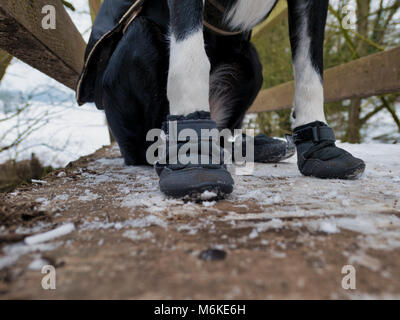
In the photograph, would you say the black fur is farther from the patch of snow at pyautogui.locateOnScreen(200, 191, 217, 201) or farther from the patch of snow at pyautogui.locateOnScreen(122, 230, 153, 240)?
the patch of snow at pyautogui.locateOnScreen(122, 230, 153, 240)

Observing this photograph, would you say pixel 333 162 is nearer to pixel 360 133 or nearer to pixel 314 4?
pixel 314 4

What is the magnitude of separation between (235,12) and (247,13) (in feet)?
0.16

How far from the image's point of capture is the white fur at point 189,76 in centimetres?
74

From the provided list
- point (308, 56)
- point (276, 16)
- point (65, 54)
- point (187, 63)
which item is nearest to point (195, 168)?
point (187, 63)

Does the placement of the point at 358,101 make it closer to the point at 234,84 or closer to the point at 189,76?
the point at 234,84

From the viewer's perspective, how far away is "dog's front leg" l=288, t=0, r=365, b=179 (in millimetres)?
942

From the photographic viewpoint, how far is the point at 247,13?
110 centimetres

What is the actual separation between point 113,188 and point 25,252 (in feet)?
1.37

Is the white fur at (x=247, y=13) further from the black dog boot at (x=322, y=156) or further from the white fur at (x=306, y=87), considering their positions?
the black dog boot at (x=322, y=156)

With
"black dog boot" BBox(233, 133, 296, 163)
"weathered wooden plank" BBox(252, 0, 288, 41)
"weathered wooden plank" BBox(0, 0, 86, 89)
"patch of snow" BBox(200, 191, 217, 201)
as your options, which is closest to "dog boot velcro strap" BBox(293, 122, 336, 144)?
"black dog boot" BBox(233, 133, 296, 163)

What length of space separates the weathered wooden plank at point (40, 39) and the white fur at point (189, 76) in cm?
49

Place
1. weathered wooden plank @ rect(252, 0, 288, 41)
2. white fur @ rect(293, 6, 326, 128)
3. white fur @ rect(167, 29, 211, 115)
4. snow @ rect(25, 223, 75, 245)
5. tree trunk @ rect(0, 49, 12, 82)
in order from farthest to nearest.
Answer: weathered wooden plank @ rect(252, 0, 288, 41) < tree trunk @ rect(0, 49, 12, 82) < white fur @ rect(293, 6, 326, 128) < white fur @ rect(167, 29, 211, 115) < snow @ rect(25, 223, 75, 245)

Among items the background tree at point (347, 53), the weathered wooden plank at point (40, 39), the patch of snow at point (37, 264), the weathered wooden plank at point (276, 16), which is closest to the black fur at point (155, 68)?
the weathered wooden plank at point (40, 39)
